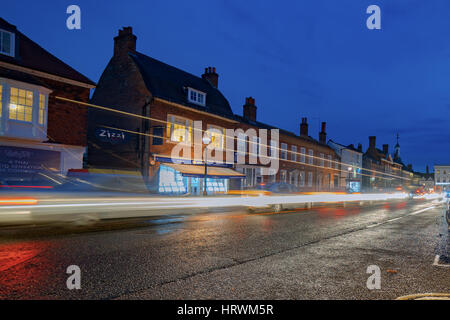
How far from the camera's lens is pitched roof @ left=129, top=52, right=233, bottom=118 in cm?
2334

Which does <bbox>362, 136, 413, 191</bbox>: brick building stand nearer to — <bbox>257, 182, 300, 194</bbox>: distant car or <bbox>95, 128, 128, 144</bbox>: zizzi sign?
<bbox>257, 182, 300, 194</bbox>: distant car

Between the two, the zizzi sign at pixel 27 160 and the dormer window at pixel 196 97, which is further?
the dormer window at pixel 196 97

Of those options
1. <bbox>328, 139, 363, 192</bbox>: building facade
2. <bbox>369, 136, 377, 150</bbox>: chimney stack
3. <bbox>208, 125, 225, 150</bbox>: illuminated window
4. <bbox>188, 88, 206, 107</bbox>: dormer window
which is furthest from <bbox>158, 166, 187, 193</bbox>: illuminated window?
<bbox>369, 136, 377, 150</bbox>: chimney stack

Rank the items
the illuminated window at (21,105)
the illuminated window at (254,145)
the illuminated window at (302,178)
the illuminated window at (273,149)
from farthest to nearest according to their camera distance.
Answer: the illuminated window at (302,178) → the illuminated window at (273,149) → the illuminated window at (254,145) → the illuminated window at (21,105)

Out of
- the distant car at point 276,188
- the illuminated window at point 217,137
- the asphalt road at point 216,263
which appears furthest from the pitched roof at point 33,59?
the distant car at point 276,188

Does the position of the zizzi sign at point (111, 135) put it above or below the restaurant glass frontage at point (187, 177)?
above

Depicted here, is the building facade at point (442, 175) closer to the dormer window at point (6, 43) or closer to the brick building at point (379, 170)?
the brick building at point (379, 170)

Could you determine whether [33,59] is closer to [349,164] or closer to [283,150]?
[283,150]

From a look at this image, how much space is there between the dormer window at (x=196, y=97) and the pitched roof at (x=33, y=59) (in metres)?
7.89

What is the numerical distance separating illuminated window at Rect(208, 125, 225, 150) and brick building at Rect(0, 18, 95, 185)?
998 centimetres

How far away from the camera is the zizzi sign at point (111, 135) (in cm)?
2077

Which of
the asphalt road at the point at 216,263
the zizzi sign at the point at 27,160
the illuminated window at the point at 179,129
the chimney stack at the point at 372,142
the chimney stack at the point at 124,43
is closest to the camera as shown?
the asphalt road at the point at 216,263

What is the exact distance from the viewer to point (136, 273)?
4.89 metres
